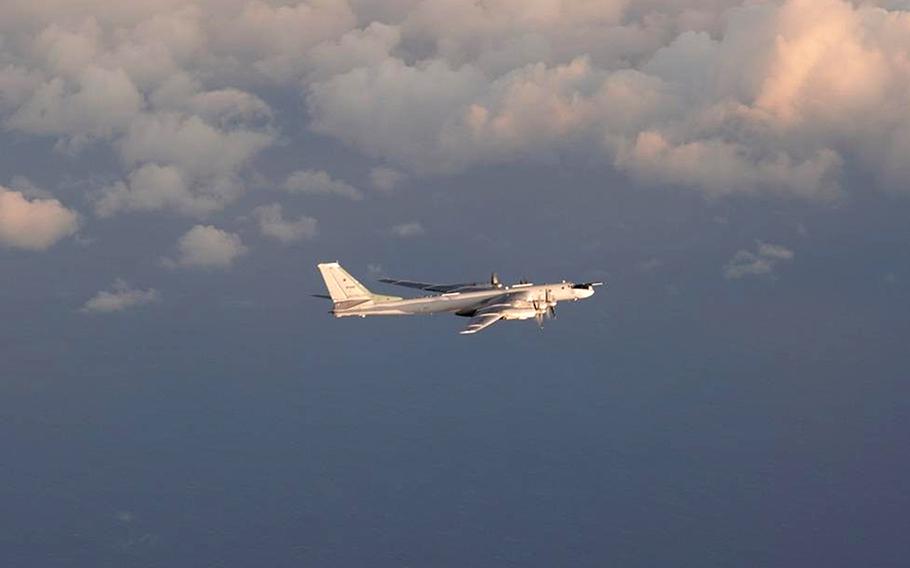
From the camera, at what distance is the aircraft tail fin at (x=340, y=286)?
188 metres

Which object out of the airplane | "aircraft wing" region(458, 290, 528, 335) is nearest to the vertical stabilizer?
the airplane

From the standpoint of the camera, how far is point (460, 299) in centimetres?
19388

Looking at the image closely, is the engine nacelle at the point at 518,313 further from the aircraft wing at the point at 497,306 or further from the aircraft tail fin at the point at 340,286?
the aircraft tail fin at the point at 340,286

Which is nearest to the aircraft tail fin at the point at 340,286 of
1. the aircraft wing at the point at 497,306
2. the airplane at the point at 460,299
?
the airplane at the point at 460,299

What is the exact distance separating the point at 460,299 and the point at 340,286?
2394 centimetres

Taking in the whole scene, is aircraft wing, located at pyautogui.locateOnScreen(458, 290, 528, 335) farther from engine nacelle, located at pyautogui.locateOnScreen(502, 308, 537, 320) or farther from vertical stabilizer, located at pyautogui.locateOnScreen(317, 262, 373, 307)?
vertical stabilizer, located at pyautogui.locateOnScreen(317, 262, 373, 307)

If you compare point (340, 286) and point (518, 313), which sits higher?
point (340, 286)

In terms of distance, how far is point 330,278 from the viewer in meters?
188

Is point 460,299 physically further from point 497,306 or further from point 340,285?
point 340,285

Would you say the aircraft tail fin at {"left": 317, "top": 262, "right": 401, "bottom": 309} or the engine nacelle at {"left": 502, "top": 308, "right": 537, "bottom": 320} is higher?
the aircraft tail fin at {"left": 317, "top": 262, "right": 401, "bottom": 309}

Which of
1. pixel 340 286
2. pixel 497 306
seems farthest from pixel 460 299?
pixel 340 286

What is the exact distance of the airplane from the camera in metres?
188

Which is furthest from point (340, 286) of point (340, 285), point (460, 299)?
point (460, 299)

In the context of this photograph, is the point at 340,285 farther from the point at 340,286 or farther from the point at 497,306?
the point at 497,306
